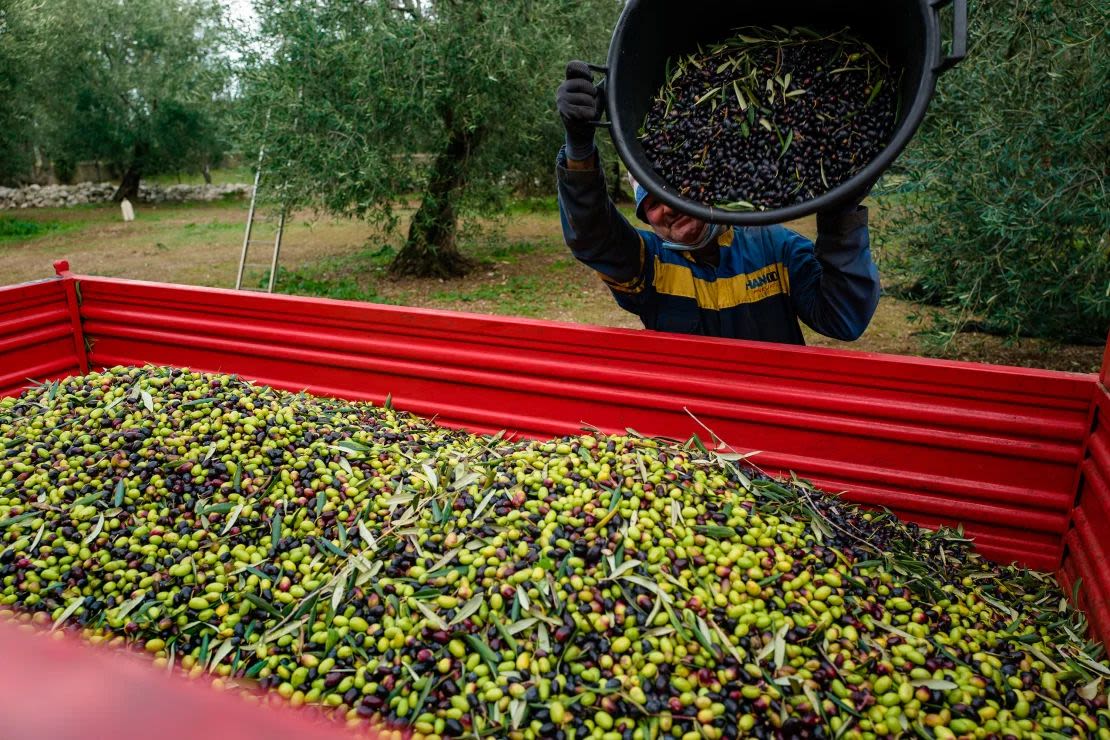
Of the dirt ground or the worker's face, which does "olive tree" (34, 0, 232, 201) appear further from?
the worker's face

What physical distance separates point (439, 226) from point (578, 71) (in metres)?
7.96

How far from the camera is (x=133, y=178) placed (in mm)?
19047

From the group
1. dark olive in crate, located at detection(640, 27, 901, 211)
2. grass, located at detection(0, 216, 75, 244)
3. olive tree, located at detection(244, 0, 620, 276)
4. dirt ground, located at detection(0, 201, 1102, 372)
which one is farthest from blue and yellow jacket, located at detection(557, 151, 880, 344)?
grass, located at detection(0, 216, 75, 244)

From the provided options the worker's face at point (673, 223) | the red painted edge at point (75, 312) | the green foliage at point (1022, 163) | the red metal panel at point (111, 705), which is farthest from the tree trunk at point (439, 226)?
the red metal panel at point (111, 705)

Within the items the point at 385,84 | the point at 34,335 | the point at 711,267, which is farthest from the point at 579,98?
the point at 385,84

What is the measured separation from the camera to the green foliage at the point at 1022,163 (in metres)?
4.29

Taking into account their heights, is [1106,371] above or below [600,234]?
below

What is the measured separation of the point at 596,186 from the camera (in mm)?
2463

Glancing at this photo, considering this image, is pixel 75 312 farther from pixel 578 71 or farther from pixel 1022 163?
pixel 1022 163

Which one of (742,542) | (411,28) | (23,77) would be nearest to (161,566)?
(742,542)

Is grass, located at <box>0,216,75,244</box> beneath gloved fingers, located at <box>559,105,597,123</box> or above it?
beneath

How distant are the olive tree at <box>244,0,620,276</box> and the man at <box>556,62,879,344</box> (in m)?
5.81

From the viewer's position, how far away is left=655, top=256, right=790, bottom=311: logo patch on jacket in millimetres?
2699

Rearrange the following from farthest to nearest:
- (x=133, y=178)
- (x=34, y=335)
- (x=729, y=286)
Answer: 1. (x=133, y=178)
2. (x=34, y=335)
3. (x=729, y=286)
